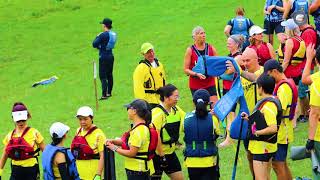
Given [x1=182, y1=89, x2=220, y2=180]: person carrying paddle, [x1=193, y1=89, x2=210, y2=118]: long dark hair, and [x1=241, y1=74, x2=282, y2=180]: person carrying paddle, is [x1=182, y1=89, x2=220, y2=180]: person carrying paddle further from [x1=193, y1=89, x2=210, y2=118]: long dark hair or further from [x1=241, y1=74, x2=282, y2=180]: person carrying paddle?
[x1=241, y1=74, x2=282, y2=180]: person carrying paddle

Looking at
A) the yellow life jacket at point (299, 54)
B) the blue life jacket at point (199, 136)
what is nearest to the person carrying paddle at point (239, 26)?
the yellow life jacket at point (299, 54)

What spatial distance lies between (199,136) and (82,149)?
1.71m

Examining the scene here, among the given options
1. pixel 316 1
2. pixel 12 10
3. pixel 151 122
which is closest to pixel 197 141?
pixel 151 122

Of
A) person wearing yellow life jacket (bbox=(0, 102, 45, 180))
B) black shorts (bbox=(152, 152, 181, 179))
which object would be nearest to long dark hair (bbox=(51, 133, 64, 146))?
person wearing yellow life jacket (bbox=(0, 102, 45, 180))

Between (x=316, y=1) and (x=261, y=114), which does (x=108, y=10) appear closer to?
(x=316, y=1)

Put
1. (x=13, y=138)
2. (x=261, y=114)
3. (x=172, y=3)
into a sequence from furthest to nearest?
(x=172, y=3), (x=13, y=138), (x=261, y=114)

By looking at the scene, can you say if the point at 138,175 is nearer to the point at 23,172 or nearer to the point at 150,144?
the point at 150,144

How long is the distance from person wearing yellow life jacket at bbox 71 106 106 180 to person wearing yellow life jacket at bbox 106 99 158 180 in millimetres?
495

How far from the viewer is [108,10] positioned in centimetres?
3150

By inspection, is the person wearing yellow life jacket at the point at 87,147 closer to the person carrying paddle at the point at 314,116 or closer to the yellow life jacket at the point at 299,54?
the person carrying paddle at the point at 314,116

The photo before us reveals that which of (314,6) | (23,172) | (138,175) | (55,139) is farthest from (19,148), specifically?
(314,6)

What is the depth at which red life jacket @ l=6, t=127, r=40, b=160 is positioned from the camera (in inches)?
453

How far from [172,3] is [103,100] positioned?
39.8 feet

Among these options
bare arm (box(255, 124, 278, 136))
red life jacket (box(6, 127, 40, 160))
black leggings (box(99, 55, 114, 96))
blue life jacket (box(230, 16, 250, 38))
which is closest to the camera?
bare arm (box(255, 124, 278, 136))
